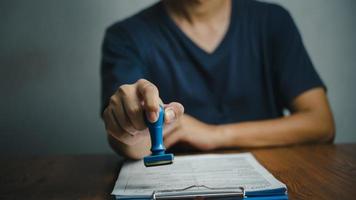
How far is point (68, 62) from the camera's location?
3.87ft

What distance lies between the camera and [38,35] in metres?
1.18

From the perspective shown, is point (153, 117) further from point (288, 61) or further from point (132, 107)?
point (288, 61)

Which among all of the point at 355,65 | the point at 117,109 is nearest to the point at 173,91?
the point at 117,109

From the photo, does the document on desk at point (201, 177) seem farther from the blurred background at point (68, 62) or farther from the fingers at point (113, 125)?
the blurred background at point (68, 62)

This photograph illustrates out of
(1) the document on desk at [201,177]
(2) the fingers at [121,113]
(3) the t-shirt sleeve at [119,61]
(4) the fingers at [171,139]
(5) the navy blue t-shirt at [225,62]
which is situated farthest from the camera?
(5) the navy blue t-shirt at [225,62]

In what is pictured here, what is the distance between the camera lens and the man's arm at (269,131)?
783mm

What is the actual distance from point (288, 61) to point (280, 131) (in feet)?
0.79

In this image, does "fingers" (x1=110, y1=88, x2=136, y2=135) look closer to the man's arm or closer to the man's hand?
the man's hand

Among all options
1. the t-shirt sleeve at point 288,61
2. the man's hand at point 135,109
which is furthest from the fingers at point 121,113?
the t-shirt sleeve at point 288,61

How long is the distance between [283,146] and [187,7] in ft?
1.53

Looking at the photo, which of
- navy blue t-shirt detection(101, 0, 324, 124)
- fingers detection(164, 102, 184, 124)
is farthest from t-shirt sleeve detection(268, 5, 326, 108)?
fingers detection(164, 102, 184, 124)

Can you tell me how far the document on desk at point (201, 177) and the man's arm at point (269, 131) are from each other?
0.13 m

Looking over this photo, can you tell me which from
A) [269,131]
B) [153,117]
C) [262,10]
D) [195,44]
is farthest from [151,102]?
[262,10]

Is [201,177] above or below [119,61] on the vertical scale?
below
